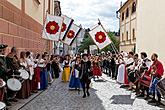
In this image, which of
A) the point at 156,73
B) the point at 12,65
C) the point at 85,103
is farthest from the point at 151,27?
the point at 12,65

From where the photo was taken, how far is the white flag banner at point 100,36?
2028cm

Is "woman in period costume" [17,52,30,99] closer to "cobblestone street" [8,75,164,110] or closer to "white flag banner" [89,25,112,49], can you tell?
"cobblestone street" [8,75,164,110]

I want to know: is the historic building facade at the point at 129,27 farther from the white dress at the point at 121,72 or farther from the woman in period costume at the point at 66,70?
the white dress at the point at 121,72

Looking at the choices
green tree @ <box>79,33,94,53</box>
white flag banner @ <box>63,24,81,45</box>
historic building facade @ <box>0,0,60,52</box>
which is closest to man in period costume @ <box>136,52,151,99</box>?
historic building facade @ <box>0,0,60,52</box>

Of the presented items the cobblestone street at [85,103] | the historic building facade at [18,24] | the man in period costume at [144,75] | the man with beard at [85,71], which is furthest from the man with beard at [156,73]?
the historic building facade at [18,24]

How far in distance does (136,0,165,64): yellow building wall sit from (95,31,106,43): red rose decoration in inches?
98.1

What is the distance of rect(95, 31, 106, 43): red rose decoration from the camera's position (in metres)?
20.3

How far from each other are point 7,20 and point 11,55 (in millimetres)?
2511

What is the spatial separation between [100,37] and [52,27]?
3.47 meters

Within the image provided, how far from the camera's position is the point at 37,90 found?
53.1 ft

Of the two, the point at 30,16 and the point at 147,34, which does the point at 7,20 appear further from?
the point at 147,34

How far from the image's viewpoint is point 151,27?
1967cm

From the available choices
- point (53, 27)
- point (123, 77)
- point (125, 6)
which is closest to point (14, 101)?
point (53, 27)

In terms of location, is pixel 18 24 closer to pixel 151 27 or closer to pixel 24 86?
pixel 24 86
